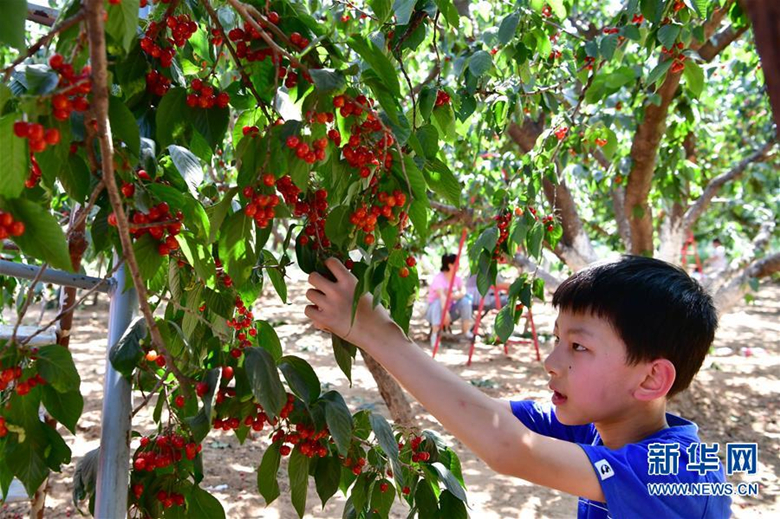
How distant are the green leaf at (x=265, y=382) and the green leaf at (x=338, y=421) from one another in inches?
4.7

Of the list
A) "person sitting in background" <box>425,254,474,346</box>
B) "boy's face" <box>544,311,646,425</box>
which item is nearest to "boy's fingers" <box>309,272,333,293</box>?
"boy's face" <box>544,311,646,425</box>

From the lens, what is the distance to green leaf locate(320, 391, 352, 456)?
1.12 m

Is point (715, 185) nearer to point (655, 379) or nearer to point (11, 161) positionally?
point (655, 379)

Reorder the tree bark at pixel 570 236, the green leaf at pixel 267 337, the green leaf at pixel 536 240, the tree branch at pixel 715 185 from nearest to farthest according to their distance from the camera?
the green leaf at pixel 267 337 < the green leaf at pixel 536 240 < the tree bark at pixel 570 236 < the tree branch at pixel 715 185

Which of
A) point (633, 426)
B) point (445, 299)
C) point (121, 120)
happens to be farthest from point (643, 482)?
point (445, 299)

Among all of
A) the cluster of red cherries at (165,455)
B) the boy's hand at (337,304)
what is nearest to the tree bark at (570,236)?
the boy's hand at (337,304)

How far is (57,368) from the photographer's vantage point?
43.5 inches

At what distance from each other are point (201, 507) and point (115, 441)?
0.61ft

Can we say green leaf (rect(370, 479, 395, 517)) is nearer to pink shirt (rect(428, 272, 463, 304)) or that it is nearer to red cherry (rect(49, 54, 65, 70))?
red cherry (rect(49, 54, 65, 70))

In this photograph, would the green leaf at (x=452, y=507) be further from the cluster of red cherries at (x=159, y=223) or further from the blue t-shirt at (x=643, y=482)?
the cluster of red cherries at (x=159, y=223)

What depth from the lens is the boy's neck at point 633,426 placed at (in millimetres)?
1487

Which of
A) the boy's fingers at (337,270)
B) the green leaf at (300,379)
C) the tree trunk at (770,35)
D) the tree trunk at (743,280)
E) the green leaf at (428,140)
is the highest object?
the tree trunk at (743,280)

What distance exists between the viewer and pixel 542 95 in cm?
293

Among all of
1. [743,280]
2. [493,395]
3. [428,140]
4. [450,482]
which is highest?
[743,280]
